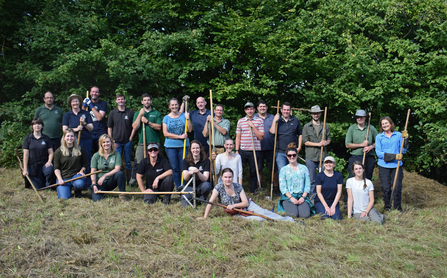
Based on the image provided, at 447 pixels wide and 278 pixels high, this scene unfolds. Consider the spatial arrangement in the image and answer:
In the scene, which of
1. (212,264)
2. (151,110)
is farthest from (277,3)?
(212,264)

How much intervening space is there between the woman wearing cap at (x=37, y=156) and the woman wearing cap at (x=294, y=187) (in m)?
4.43

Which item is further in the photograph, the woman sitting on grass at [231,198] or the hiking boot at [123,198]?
the hiking boot at [123,198]

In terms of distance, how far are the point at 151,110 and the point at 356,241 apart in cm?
468

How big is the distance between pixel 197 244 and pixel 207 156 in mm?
2454

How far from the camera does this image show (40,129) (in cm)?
702

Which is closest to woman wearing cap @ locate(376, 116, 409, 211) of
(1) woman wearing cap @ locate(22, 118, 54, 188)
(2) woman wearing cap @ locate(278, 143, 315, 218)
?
(2) woman wearing cap @ locate(278, 143, 315, 218)

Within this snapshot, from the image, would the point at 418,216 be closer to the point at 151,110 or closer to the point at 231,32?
the point at 151,110

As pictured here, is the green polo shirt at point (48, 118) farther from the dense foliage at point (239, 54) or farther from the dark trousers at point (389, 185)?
the dark trousers at point (389, 185)

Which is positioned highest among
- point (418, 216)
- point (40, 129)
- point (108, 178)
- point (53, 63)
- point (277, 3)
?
point (277, 3)

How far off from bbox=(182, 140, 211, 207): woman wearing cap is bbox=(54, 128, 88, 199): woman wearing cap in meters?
2.01

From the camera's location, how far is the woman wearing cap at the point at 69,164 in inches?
265

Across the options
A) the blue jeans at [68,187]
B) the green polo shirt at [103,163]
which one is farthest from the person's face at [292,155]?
the blue jeans at [68,187]

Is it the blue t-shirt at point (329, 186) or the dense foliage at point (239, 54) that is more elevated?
the dense foliage at point (239, 54)

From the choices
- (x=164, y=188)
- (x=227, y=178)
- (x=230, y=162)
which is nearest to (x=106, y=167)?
(x=164, y=188)
